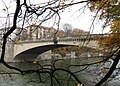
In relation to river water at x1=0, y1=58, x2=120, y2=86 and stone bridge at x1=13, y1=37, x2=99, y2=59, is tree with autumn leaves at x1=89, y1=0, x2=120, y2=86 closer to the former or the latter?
river water at x1=0, y1=58, x2=120, y2=86

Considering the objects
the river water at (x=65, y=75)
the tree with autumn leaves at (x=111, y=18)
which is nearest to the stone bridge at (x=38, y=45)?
the river water at (x=65, y=75)

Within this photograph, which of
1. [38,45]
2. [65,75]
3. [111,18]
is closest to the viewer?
[111,18]

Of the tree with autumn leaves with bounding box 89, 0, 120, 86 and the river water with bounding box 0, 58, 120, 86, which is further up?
the tree with autumn leaves with bounding box 89, 0, 120, 86

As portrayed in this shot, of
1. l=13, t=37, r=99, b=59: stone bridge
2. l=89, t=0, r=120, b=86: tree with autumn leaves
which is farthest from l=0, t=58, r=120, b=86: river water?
l=13, t=37, r=99, b=59: stone bridge

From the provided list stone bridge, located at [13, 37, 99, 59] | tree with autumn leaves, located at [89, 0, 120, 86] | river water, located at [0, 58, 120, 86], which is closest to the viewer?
tree with autumn leaves, located at [89, 0, 120, 86]

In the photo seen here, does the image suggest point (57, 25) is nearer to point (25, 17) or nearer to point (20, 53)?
point (25, 17)

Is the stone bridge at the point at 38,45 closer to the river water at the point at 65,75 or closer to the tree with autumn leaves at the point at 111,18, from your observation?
the river water at the point at 65,75

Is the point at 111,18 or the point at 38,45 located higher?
the point at 111,18

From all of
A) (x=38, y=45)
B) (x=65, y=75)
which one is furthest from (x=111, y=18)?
(x=38, y=45)

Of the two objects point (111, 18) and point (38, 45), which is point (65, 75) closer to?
point (111, 18)

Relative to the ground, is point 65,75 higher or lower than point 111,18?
lower

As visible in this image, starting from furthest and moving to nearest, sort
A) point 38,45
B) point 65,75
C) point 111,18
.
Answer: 1. point 38,45
2. point 65,75
3. point 111,18

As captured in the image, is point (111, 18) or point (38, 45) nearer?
point (111, 18)

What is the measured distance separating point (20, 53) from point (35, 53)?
2319mm
